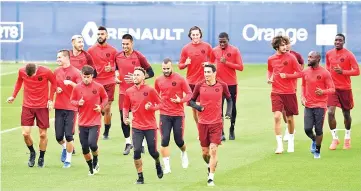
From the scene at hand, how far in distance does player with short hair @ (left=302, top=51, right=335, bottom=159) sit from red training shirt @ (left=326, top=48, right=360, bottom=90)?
58.2 inches

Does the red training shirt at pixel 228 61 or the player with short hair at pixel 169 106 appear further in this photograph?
the red training shirt at pixel 228 61

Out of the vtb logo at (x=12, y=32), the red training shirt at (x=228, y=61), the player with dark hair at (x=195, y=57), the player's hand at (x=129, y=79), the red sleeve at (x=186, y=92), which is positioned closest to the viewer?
the red sleeve at (x=186, y=92)

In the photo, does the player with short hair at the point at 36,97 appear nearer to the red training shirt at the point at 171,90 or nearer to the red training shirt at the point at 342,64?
the red training shirt at the point at 171,90

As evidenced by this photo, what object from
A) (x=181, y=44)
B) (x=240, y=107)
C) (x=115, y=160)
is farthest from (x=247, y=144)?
(x=181, y=44)

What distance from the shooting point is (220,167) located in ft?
83.6

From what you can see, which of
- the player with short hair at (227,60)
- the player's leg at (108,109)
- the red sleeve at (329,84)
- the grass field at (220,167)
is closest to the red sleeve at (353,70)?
the red sleeve at (329,84)

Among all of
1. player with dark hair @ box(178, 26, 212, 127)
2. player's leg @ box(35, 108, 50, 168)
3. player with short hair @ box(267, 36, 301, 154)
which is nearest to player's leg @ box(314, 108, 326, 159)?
player with short hair @ box(267, 36, 301, 154)

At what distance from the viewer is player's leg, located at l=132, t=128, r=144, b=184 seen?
2317cm

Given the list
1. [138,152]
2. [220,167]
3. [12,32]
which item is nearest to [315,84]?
[220,167]

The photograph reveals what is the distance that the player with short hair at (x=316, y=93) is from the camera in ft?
85.7

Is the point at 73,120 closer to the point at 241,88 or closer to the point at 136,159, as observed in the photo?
the point at 136,159

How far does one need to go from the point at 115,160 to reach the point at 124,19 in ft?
76.5

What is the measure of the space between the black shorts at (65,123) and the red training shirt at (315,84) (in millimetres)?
5078

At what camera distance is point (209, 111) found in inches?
918
